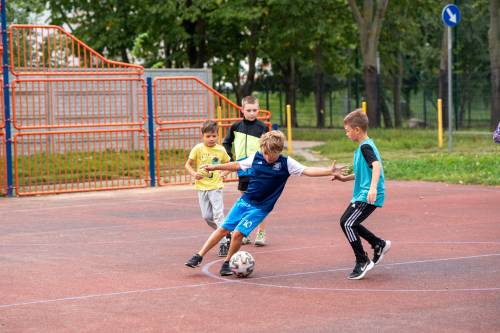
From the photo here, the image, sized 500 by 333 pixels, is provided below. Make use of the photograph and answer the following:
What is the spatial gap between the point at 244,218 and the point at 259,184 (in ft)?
1.12

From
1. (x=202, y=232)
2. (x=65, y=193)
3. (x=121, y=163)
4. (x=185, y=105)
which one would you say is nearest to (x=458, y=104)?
(x=185, y=105)

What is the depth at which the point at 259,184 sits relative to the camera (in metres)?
8.91

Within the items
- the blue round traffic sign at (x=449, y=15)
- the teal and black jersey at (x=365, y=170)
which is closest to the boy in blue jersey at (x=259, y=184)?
the teal and black jersey at (x=365, y=170)

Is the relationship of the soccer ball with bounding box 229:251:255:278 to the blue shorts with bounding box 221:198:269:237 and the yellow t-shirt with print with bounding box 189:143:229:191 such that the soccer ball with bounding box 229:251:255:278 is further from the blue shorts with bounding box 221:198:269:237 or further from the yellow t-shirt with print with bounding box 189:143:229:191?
the yellow t-shirt with print with bounding box 189:143:229:191

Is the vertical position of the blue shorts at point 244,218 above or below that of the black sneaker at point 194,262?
above

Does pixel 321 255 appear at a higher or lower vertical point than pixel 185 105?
lower

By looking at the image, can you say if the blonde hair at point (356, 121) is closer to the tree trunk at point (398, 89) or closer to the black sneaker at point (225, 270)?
the black sneaker at point (225, 270)

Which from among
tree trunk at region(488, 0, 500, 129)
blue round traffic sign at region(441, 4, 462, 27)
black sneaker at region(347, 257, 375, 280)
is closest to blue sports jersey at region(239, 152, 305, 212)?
black sneaker at region(347, 257, 375, 280)

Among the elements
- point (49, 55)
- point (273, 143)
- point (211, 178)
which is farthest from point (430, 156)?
point (273, 143)

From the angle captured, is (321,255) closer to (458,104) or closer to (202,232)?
(202,232)

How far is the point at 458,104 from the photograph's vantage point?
37406 millimetres

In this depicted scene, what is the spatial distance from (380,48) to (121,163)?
23.7 meters

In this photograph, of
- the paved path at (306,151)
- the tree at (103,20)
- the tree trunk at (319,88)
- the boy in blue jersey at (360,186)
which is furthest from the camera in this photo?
the tree trunk at (319,88)

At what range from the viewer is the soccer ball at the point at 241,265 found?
28.1 ft
